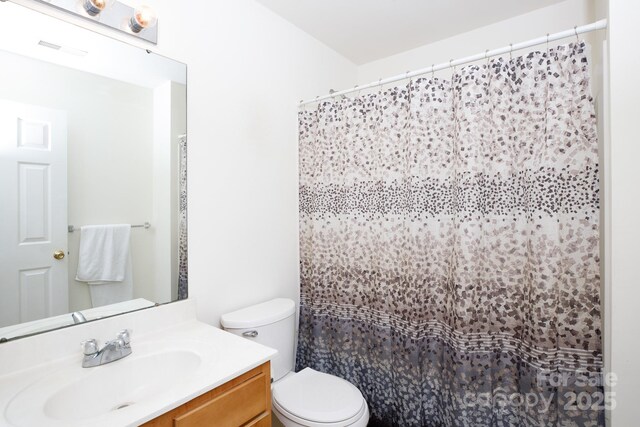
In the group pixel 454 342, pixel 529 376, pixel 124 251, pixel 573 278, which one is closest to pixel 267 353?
pixel 124 251

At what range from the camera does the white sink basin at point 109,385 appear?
0.94 meters

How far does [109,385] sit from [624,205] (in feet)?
6.46

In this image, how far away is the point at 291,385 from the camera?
Answer: 168 centimetres

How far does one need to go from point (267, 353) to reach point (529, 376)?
3.96 ft

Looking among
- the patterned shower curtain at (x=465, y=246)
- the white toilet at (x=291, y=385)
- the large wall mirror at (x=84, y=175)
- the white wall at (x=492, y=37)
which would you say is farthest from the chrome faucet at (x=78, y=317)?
the white wall at (x=492, y=37)

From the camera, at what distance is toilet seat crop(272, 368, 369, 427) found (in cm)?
142

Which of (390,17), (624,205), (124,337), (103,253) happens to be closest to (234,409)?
(124,337)

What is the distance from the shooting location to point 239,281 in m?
1.80

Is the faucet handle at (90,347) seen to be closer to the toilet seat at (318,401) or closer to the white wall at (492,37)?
the toilet seat at (318,401)

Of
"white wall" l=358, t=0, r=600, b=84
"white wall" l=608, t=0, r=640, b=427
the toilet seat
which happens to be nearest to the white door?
the toilet seat

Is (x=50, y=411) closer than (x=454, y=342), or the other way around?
(x=50, y=411)

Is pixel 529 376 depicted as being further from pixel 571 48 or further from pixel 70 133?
pixel 70 133

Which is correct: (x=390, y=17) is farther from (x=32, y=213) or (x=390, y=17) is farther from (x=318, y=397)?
(x=318, y=397)

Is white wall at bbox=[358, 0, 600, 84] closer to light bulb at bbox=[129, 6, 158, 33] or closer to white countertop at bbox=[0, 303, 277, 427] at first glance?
light bulb at bbox=[129, 6, 158, 33]
